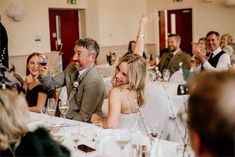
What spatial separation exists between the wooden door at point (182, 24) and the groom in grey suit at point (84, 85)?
803 centimetres

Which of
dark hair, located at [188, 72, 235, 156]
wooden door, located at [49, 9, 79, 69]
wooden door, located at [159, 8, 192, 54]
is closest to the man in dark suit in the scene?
wooden door, located at [49, 9, 79, 69]

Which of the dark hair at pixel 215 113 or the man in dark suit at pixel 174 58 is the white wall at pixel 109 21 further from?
the dark hair at pixel 215 113

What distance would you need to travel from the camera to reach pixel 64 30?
33.8ft

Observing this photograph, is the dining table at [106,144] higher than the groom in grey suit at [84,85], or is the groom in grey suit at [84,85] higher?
the groom in grey suit at [84,85]

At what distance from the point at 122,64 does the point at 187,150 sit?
1.08 metres

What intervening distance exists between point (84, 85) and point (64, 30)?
7004 mm

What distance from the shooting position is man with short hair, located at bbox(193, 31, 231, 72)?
4986mm

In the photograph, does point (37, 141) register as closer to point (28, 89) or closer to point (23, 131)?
point (23, 131)

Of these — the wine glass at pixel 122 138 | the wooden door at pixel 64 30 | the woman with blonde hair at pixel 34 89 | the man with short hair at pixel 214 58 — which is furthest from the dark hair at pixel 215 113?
the wooden door at pixel 64 30

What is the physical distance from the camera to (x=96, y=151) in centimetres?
226

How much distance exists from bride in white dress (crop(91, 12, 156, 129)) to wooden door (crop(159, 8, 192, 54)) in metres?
8.54

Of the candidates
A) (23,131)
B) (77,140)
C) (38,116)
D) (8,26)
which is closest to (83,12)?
(8,26)

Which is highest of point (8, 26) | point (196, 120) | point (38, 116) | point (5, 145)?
point (8, 26)

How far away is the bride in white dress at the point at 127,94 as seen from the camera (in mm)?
2947
